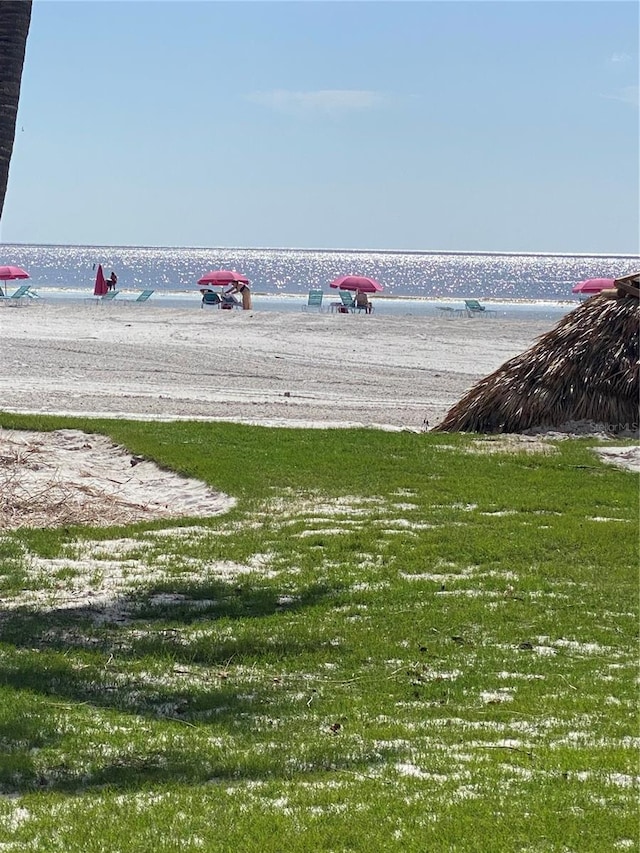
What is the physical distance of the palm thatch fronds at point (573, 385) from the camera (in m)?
15.1

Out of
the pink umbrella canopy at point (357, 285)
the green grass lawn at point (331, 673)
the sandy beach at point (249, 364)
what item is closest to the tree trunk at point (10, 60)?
the green grass lawn at point (331, 673)

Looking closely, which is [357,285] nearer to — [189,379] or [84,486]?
[189,379]

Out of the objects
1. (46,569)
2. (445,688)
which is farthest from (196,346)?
(445,688)

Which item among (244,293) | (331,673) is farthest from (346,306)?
(331,673)

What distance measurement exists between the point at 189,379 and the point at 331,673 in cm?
1589

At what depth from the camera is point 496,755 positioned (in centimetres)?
481

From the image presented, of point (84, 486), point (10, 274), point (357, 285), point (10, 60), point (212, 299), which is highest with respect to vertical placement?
point (357, 285)

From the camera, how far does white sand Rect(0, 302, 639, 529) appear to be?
1081 centimetres

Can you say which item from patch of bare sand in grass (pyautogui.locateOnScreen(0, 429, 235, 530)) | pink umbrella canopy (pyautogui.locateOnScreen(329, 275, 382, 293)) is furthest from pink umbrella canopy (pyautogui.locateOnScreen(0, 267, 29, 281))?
patch of bare sand in grass (pyautogui.locateOnScreen(0, 429, 235, 530))

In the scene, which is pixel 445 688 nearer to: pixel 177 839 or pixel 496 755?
pixel 496 755

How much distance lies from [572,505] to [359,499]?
6.13 feet

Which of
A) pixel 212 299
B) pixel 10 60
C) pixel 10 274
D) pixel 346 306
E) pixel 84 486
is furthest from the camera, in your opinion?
pixel 10 274

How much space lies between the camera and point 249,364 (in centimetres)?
2420

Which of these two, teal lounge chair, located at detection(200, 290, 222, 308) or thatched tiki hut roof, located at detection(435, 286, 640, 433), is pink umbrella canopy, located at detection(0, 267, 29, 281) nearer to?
teal lounge chair, located at detection(200, 290, 222, 308)
